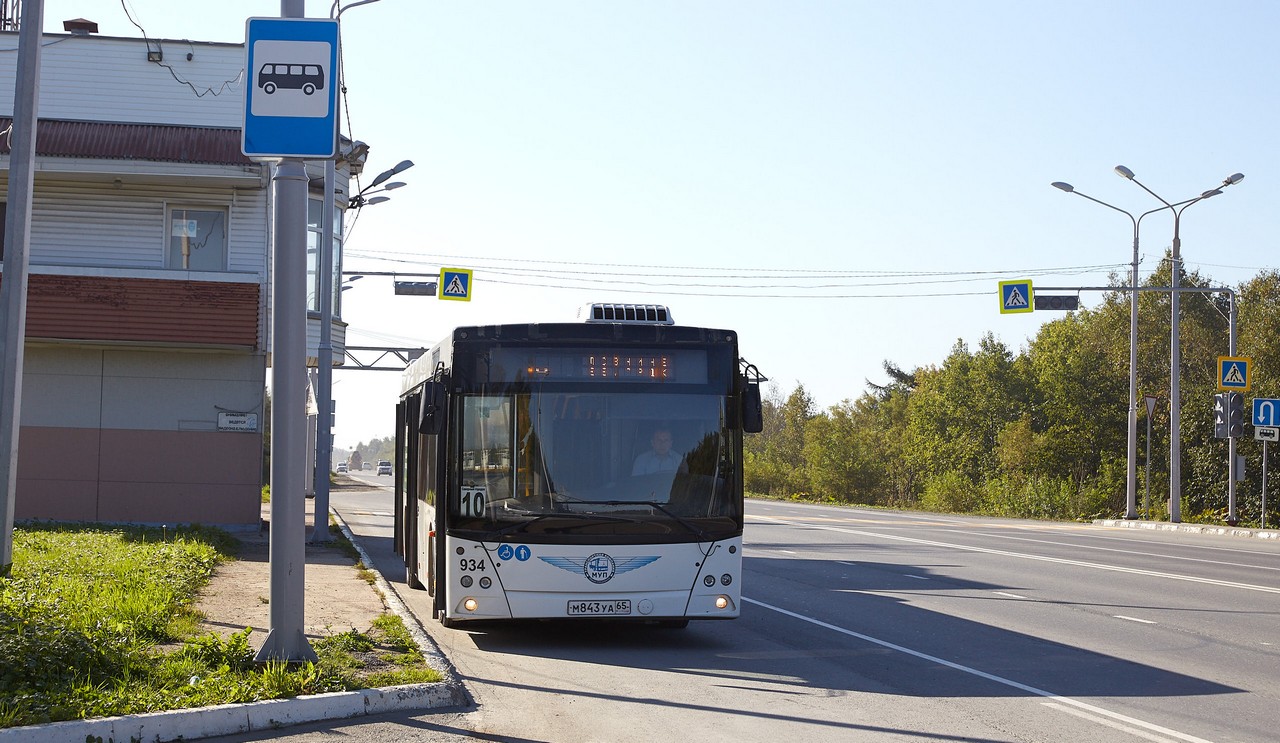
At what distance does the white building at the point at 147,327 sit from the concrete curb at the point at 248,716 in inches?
A: 602

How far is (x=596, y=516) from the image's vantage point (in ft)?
35.7

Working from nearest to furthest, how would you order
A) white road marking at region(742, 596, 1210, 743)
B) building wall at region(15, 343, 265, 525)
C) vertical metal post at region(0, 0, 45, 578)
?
white road marking at region(742, 596, 1210, 743) < vertical metal post at region(0, 0, 45, 578) < building wall at region(15, 343, 265, 525)

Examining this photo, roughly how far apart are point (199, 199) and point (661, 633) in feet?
51.8

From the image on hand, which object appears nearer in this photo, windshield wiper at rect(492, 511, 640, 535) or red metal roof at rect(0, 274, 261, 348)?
windshield wiper at rect(492, 511, 640, 535)

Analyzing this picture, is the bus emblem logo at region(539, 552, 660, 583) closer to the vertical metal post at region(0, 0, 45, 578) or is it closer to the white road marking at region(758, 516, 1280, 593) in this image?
the vertical metal post at region(0, 0, 45, 578)

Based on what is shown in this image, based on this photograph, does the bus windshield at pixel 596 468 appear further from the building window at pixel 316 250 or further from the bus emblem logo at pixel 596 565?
the building window at pixel 316 250

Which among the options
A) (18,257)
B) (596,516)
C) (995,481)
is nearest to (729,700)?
(596,516)

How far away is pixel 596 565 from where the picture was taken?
35.5ft

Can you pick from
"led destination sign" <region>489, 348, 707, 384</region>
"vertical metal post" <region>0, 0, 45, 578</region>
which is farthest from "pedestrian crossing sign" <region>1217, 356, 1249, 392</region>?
"vertical metal post" <region>0, 0, 45, 578</region>

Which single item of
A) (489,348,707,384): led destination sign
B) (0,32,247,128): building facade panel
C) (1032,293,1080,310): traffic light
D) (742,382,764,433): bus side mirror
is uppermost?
(0,32,247,128): building facade panel

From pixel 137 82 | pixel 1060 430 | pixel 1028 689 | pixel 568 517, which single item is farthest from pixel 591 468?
pixel 1060 430

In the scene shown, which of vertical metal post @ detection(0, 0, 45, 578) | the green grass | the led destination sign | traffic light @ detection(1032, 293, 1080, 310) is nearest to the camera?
the green grass

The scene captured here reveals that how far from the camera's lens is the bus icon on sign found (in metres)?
8.67

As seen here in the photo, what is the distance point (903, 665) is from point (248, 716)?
5290 mm
